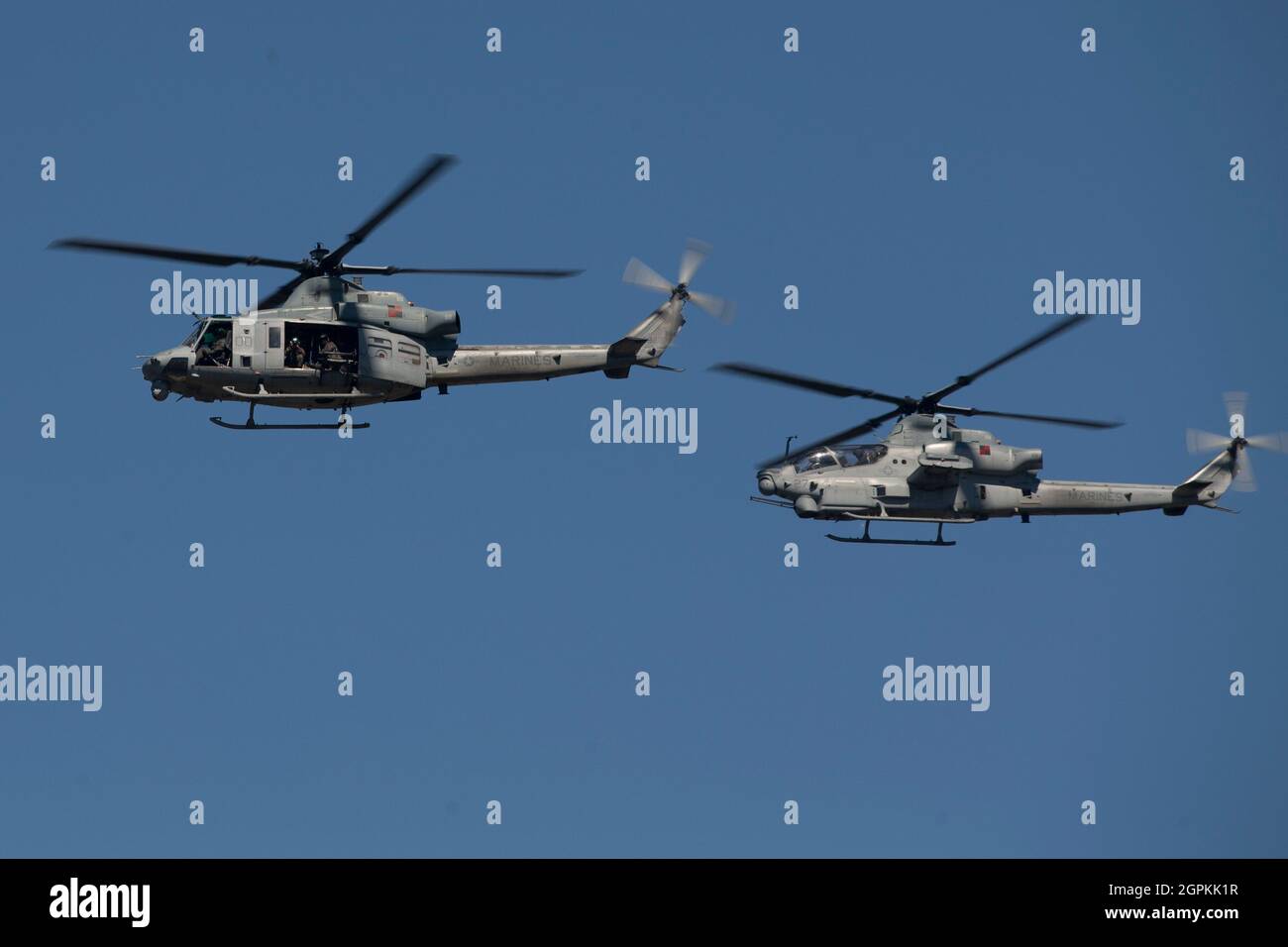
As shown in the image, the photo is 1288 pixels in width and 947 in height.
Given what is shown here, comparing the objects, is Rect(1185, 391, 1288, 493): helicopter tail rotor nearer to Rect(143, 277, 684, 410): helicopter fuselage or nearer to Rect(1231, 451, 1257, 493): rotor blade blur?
Rect(1231, 451, 1257, 493): rotor blade blur

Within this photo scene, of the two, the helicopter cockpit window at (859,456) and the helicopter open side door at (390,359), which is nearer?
the helicopter open side door at (390,359)

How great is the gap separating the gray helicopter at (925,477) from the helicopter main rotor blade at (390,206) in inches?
377

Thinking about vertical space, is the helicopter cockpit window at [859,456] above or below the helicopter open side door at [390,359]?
below

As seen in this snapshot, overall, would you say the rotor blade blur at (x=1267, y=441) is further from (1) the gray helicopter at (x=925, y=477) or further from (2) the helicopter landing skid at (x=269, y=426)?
(2) the helicopter landing skid at (x=269, y=426)

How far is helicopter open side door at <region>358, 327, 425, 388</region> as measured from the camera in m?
49.8

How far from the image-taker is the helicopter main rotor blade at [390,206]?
45.8m

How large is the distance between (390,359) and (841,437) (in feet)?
32.7

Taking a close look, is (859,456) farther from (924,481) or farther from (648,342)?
(648,342)

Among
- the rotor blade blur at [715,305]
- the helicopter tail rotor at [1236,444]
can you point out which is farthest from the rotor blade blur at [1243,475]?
the rotor blade blur at [715,305]

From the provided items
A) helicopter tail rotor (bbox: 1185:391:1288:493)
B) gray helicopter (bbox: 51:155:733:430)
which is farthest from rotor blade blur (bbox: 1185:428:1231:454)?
gray helicopter (bbox: 51:155:733:430)

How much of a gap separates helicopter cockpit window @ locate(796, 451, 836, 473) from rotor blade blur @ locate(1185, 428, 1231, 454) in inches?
345

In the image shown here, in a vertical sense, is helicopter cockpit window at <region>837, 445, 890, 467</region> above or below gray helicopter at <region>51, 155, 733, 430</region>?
below
